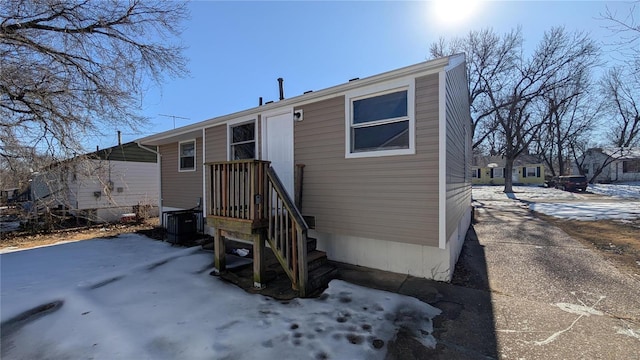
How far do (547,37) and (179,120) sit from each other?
82.9 ft

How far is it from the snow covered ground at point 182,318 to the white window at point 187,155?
4341 millimetres

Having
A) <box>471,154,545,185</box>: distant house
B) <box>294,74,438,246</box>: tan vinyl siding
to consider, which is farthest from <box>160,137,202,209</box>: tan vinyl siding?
<box>471,154,545,185</box>: distant house

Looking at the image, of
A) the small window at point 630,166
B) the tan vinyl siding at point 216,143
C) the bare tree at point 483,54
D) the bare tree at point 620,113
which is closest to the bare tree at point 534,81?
the bare tree at point 483,54

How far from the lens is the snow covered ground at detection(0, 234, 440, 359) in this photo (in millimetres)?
2635

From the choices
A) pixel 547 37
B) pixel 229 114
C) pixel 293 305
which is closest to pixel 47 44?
pixel 229 114

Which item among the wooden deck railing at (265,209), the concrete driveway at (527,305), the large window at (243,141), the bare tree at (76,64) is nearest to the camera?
the concrete driveway at (527,305)

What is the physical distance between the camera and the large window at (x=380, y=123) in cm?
433

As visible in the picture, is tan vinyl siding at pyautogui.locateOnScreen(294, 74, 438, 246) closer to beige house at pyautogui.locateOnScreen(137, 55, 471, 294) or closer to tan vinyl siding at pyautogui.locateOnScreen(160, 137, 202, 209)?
beige house at pyautogui.locateOnScreen(137, 55, 471, 294)

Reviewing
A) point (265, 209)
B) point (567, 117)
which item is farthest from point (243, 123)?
point (567, 117)

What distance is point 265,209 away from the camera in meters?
4.36

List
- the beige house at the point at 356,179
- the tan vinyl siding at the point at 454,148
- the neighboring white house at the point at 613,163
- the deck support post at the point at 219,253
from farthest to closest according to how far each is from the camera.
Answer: the neighboring white house at the point at 613,163 < the deck support post at the point at 219,253 < the tan vinyl siding at the point at 454,148 < the beige house at the point at 356,179

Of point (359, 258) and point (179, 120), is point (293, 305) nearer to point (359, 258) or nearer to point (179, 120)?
point (359, 258)

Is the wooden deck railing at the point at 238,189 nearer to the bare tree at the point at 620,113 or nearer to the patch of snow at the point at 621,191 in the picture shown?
the patch of snow at the point at 621,191

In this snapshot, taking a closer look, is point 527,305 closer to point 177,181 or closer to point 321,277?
point 321,277
